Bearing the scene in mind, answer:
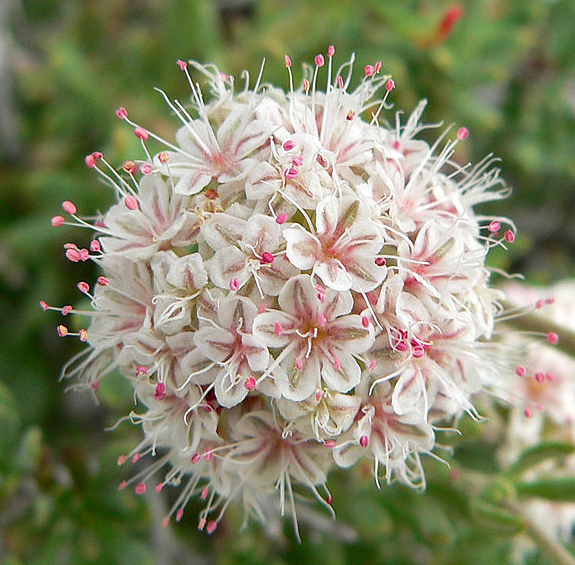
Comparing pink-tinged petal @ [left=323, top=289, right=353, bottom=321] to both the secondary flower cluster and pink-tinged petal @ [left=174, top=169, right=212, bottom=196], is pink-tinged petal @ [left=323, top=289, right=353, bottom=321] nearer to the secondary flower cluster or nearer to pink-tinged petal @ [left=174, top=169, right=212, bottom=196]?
the secondary flower cluster

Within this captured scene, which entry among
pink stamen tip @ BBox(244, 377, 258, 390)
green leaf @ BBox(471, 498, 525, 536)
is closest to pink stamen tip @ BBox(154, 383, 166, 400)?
pink stamen tip @ BBox(244, 377, 258, 390)

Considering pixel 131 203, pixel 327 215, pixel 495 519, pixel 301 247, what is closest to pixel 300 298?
pixel 301 247

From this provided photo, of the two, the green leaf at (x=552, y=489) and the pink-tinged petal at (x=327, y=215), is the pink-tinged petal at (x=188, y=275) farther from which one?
the green leaf at (x=552, y=489)

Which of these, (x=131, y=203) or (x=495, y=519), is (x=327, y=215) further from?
(x=495, y=519)

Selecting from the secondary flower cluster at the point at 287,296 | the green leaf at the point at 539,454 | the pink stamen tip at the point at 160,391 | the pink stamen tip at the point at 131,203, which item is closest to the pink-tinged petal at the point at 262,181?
the secondary flower cluster at the point at 287,296

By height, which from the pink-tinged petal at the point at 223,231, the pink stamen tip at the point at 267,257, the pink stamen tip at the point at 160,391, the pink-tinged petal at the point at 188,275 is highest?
the pink-tinged petal at the point at 223,231

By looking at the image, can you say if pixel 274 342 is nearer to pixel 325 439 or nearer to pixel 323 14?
pixel 325 439

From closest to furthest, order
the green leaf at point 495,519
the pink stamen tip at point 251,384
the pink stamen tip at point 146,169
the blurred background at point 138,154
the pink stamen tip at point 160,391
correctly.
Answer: the pink stamen tip at point 251,384 → the pink stamen tip at point 160,391 → the pink stamen tip at point 146,169 → the green leaf at point 495,519 → the blurred background at point 138,154
